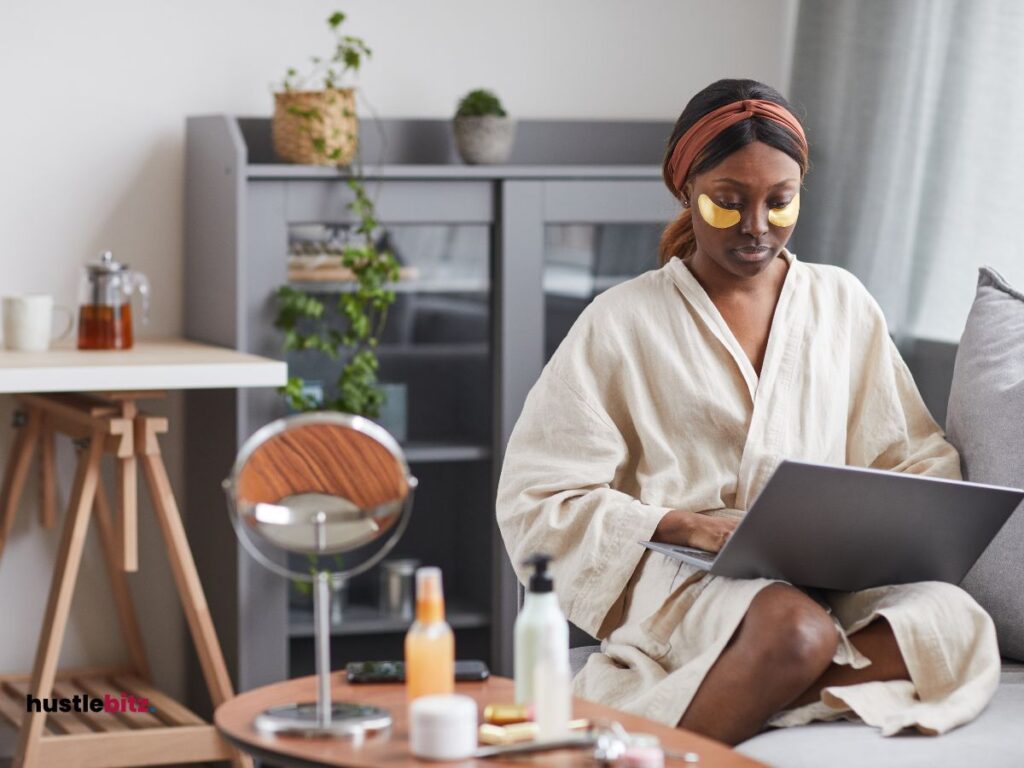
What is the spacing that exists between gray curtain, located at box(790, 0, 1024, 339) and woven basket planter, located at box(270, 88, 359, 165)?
35.9 inches

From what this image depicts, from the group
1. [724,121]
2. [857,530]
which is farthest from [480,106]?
[857,530]

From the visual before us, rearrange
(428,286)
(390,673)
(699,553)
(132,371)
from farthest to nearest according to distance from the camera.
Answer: (428,286), (132,371), (699,553), (390,673)

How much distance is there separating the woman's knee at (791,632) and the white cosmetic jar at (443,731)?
0.49 meters

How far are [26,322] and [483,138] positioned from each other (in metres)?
1.01

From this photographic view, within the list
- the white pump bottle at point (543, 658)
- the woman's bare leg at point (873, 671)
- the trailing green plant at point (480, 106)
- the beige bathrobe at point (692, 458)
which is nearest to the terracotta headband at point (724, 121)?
the beige bathrobe at point (692, 458)

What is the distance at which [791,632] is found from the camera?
1.71 meters

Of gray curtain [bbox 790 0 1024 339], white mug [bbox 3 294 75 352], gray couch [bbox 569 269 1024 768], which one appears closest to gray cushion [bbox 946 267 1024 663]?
gray couch [bbox 569 269 1024 768]

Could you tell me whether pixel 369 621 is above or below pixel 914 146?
below

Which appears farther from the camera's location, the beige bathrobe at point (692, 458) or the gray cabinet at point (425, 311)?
the gray cabinet at point (425, 311)

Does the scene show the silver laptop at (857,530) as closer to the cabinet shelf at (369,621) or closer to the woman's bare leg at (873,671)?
the woman's bare leg at (873,671)

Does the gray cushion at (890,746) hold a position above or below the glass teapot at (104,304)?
below

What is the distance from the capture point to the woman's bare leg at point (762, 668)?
1717 millimetres

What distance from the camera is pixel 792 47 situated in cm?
362

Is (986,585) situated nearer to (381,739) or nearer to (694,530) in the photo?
(694,530)
